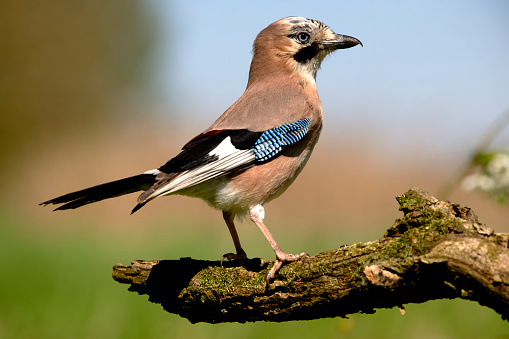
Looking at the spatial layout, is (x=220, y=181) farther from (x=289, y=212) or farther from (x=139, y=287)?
(x=289, y=212)

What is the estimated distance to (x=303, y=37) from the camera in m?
5.11

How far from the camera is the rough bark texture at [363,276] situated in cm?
270

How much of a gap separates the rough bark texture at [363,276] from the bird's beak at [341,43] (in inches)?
78.0

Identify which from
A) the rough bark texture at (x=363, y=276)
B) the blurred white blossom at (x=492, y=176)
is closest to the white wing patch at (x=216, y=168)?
the rough bark texture at (x=363, y=276)

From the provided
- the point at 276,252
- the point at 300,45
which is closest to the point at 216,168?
the point at 276,252

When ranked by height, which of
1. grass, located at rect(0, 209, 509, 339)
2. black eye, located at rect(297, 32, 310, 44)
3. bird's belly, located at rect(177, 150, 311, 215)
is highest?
black eye, located at rect(297, 32, 310, 44)

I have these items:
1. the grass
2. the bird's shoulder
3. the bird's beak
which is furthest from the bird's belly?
the bird's beak

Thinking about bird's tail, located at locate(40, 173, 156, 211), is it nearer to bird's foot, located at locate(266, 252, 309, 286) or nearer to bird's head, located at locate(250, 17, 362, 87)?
bird's foot, located at locate(266, 252, 309, 286)

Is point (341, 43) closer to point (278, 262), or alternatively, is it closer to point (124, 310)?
point (278, 262)

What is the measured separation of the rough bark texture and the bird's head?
70.7 inches

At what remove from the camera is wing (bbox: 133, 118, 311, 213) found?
397 cm

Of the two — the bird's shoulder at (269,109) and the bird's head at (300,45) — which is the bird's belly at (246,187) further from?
the bird's head at (300,45)

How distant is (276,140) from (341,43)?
3.94 ft

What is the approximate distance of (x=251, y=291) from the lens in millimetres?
3590
